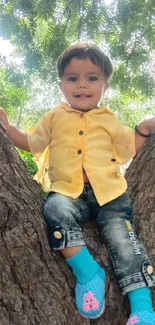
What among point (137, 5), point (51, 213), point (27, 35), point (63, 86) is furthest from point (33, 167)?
point (51, 213)

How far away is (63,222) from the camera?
1.43m

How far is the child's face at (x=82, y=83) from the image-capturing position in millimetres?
1843

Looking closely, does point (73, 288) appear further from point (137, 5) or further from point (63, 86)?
point (137, 5)

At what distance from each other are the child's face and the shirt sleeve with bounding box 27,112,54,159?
0.44ft

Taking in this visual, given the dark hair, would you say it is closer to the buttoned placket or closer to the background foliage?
the buttoned placket

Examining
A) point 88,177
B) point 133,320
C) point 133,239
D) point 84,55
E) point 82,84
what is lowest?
point 133,320

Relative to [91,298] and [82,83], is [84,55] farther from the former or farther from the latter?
[91,298]

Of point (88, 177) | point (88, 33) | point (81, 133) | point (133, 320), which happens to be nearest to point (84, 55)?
point (81, 133)

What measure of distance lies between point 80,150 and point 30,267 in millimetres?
578

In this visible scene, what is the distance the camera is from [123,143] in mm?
1852

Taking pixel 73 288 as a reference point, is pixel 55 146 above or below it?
above

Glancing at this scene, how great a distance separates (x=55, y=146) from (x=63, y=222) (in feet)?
1.44

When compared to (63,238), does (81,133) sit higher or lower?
higher

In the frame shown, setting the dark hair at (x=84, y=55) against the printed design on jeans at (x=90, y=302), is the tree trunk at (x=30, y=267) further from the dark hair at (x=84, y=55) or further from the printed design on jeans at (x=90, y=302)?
the dark hair at (x=84, y=55)
